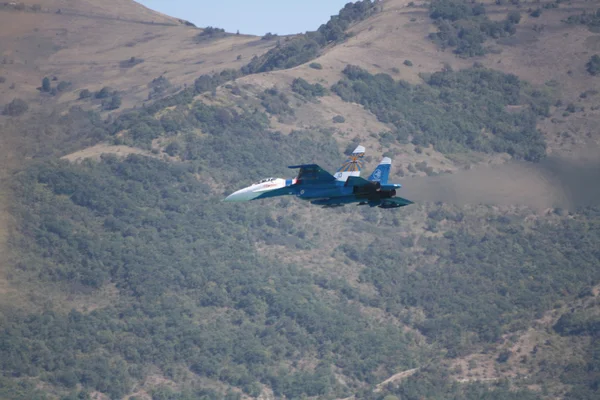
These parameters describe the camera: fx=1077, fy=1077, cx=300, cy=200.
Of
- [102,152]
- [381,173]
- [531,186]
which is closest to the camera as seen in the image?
[381,173]

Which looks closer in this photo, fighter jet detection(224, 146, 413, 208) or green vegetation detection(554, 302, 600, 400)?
fighter jet detection(224, 146, 413, 208)

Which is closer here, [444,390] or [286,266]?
[444,390]

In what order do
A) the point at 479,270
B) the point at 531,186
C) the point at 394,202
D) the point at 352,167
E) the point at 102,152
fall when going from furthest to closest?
the point at 102,152 < the point at 479,270 < the point at 531,186 < the point at 352,167 < the point at 394,202

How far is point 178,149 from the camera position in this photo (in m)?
188

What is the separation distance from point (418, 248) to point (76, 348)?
5640 centimetres

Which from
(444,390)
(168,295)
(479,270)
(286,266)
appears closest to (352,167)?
(444,390)

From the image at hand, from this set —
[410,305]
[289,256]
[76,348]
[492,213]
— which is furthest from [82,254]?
[492,213]

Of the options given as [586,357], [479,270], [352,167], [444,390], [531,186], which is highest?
[352,167]

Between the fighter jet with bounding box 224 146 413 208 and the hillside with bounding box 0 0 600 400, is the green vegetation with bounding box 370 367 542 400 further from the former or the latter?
the fighter jet with bounding box 224 146 413 208

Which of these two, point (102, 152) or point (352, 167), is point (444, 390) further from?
point (102, 152)

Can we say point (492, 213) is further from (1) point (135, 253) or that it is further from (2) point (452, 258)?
(1) point (135, 253)

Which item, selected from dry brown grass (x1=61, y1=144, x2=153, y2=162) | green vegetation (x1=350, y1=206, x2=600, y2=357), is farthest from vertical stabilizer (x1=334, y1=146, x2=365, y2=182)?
dry brown grass (x1=61, y1=144, x2=153, y2=162)

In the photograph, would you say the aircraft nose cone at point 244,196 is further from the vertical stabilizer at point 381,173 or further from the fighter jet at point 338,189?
the vertical stabilizer at point 381,173

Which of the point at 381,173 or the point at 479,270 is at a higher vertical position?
the point at 381,173
